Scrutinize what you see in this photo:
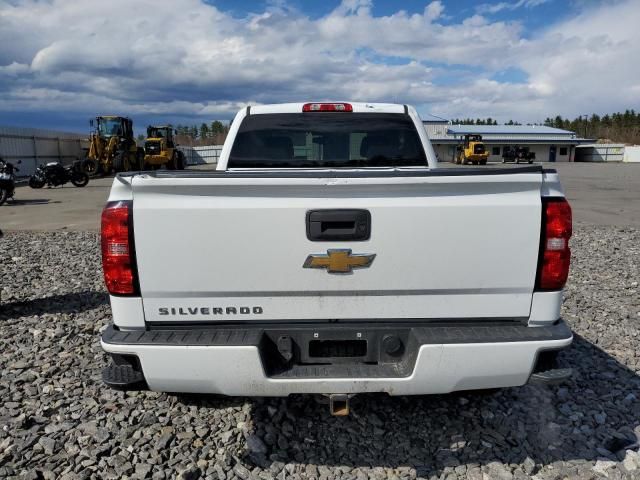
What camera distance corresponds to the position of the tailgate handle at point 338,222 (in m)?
2.45

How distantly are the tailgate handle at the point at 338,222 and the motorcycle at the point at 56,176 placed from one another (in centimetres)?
2300

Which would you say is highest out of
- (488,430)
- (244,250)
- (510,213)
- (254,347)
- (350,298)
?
(510,213)

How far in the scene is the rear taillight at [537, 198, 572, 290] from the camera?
2479 millimetres

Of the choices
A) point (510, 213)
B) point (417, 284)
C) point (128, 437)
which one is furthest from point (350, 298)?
point (128, 437)

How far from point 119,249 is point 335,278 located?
1097 millimetres

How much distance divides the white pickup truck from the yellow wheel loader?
103 feet

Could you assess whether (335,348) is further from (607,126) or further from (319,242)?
(607,126)

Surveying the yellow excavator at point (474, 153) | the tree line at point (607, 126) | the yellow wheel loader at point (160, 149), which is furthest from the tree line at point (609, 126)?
the yellow wheel loader at point (160, 149)

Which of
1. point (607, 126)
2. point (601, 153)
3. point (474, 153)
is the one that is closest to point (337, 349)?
point (474, 153)

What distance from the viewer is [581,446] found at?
10.1 ft

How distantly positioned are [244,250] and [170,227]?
383 millimetres

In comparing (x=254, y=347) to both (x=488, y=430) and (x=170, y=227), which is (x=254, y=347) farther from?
(x=488, y=430)

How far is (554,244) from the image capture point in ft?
8.20

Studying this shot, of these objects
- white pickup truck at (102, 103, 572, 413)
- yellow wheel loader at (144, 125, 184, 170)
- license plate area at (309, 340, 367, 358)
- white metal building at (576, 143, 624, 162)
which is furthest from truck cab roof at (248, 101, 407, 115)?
white metal building at (576, 143, 624, 162)
